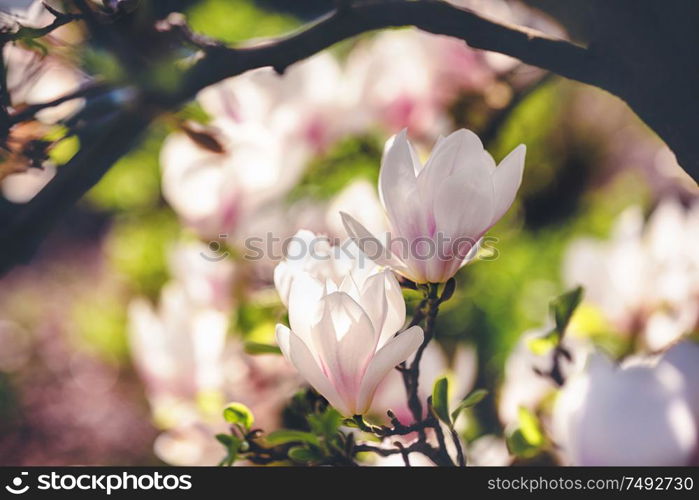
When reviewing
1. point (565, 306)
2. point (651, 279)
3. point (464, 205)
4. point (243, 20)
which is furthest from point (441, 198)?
point (243, 20)

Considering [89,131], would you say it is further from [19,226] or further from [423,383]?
[423,383]

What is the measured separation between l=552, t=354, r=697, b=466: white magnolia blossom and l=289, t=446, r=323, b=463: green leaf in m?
0.14

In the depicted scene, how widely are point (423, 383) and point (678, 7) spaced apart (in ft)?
0.90

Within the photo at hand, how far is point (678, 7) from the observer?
0.39 meters

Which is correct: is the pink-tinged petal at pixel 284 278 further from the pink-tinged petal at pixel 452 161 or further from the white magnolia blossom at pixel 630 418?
the white magnolia blossom at pixel 630 418

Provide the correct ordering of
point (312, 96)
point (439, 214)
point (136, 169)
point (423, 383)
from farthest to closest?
point (136, 169), point (312, 96), point (423, 383), point (439, 214)

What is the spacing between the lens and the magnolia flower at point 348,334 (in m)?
0.31

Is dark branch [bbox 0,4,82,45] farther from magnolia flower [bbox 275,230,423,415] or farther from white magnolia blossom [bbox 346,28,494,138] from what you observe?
white magnolia blossom [bbox 346,28,494,138]

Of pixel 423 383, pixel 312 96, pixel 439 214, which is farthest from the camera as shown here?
pixel 312 96

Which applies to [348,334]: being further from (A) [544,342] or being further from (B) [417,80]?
(B) [417,80]

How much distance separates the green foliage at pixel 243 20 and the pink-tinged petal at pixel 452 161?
0.67m

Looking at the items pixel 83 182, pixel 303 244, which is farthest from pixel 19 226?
pixel 303 244

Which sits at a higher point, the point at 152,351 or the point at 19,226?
the point at 19,226

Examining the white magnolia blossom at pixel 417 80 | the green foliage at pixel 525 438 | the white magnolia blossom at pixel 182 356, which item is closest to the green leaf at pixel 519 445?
the green foliage at pixel 525 438
